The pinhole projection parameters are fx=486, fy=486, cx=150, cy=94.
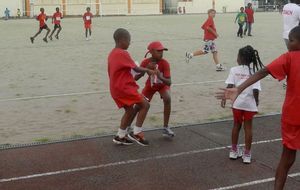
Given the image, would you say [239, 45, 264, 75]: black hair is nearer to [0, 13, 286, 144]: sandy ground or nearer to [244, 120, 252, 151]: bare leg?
[244, 120, 252, 151]: bare leg

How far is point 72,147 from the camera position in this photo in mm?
6492

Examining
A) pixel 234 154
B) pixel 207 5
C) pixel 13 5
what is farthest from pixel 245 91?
pixel 207 5

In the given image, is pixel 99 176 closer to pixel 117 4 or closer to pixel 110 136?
pixel 110 136

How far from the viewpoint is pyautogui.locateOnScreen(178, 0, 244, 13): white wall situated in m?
76.1

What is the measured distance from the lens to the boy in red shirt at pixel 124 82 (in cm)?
626

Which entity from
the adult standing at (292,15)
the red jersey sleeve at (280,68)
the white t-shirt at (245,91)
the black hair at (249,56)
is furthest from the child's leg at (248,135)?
the adult standing at (292,15)

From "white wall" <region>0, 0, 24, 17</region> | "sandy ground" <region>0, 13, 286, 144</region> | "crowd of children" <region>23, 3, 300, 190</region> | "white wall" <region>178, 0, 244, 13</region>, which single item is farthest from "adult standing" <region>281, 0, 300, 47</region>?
"white wall" <region>178, 0, 244, 13</region>

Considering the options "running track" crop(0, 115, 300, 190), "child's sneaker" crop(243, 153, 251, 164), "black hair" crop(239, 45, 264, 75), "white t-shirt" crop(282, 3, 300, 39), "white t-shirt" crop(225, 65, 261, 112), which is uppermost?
"white t-shirt" crop(282, 3, 300, 39)

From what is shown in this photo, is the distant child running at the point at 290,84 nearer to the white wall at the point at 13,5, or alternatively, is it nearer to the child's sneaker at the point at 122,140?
the child's sneaker at the point at 122,140

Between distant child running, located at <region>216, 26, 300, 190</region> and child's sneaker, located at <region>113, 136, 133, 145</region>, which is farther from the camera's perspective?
child's sneaker, located at <region>113, 136, 133, 145</region>

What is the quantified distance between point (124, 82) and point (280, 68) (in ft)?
8.57

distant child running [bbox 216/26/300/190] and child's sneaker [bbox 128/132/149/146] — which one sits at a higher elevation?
distant child running [bbox 216/26/300/190]

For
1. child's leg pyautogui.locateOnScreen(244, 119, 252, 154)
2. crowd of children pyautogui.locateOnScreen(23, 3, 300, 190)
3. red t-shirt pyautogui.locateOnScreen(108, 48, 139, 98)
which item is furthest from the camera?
red t-shirt pyautogui.locateOnScreen(108, 48, 139, 98)

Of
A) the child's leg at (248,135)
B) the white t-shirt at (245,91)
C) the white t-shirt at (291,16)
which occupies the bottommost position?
the child's leg at (248,135)
